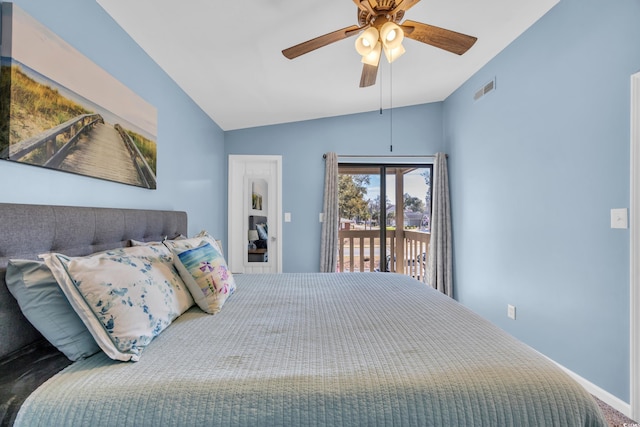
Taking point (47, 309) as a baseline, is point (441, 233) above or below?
above

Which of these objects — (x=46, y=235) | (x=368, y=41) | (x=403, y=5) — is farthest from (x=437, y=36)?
(x=46, y=235)

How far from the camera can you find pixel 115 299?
101cm

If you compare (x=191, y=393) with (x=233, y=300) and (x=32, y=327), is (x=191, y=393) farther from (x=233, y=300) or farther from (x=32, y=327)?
(x=233, y=300)

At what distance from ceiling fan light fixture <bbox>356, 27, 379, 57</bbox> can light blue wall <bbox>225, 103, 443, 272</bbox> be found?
214cm

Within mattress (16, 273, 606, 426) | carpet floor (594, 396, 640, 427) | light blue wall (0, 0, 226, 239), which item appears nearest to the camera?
mattress (16, 273, 606, 426)

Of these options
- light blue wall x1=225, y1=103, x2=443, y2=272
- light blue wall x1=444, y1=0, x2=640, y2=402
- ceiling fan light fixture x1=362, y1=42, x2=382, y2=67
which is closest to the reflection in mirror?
light blue wall x1=225, y1=103, x2=443, y2=272

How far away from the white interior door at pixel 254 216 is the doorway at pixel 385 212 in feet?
2.86

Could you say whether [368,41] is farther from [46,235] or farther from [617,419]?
[617,419]

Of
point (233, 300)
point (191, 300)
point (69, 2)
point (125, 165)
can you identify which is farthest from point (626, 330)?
point (69, 2)

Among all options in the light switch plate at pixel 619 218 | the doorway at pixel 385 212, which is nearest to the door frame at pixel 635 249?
the light switch plate at pixel 619 218

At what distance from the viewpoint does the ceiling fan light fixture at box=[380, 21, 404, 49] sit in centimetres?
155

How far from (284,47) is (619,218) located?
2.44 m

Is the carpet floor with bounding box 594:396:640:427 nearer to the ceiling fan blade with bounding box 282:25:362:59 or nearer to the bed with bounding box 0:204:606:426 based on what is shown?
the bed with bounding box 0:204:606:426

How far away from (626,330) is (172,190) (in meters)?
3.17
